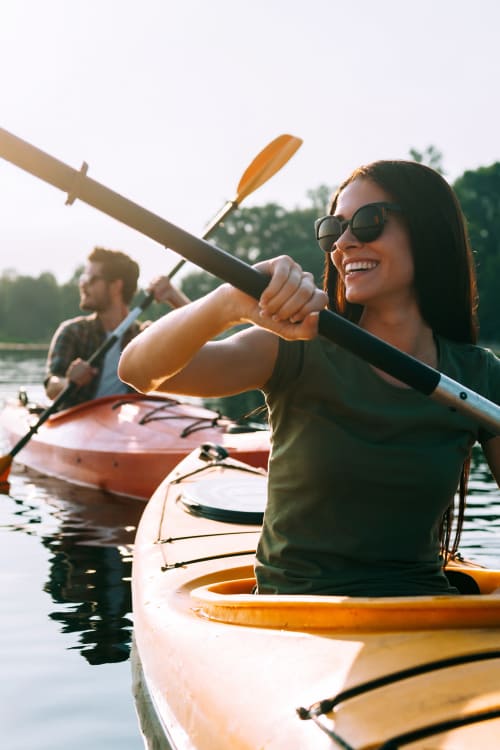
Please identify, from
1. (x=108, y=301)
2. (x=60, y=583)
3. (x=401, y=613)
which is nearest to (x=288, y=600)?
(x=401, y=613)

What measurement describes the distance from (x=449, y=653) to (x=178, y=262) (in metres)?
6.07

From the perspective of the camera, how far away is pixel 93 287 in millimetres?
7199

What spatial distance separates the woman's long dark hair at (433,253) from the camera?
222 centimetres

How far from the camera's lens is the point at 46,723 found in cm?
296

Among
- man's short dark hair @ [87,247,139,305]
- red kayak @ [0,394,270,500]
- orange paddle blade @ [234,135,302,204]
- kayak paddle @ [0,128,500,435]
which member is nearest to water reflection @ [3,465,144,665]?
red kayak @ [0,394,270,500]

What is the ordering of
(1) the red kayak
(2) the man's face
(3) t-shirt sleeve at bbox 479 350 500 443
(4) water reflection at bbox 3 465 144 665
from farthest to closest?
(2) the man's face, (1) the red kayak, (4) water reflection at bbox 3 465 144 665, (3) t-shirt sleeve at bbox 479 350 500 443

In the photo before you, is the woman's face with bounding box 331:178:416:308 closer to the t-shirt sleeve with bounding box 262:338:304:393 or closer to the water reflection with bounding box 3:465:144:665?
the t-shirt sleeve with bounding box 262:338:304:393

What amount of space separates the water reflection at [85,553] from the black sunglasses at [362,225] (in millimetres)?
2090

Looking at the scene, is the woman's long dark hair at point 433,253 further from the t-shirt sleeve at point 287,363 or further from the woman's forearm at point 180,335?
the woman's forearm at point 180,335

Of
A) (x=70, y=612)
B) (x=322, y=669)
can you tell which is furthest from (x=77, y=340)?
(x=322, y=669)

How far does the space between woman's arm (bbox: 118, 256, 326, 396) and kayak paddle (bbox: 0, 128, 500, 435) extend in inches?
2.0

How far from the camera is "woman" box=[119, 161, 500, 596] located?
6.34 feet

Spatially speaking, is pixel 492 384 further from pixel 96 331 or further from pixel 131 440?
pixel 96 331

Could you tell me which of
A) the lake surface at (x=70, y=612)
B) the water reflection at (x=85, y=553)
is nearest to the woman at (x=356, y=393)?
the lake surface at (x=70, y=612)
